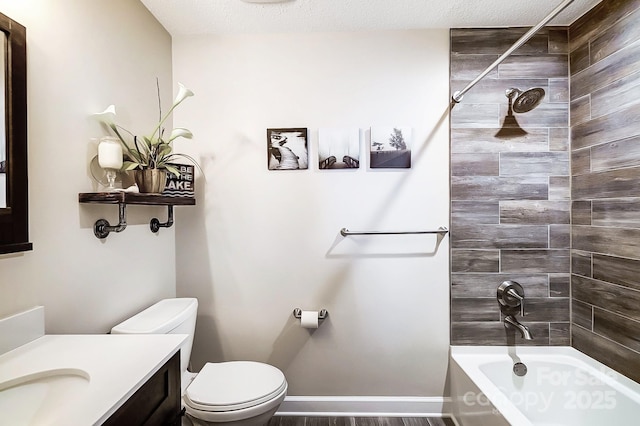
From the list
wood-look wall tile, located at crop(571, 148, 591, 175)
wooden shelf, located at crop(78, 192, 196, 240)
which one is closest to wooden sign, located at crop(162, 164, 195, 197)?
wooden shelf, located at crop(78, 192, 196, 240)

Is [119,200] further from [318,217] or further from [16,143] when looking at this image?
[318,217]

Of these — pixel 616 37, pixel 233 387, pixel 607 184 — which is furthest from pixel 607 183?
pixel 233 387

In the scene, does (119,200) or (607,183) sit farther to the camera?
(607,183)

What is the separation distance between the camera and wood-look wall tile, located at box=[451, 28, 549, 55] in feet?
6.31

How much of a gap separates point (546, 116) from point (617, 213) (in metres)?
0.68

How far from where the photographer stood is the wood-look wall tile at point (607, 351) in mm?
1574

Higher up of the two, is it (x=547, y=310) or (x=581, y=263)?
(x=581, y=263)

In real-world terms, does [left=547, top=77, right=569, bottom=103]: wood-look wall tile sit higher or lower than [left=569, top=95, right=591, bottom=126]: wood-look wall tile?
higher

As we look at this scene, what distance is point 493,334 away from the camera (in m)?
1.95

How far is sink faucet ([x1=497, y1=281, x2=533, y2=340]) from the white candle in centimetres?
217

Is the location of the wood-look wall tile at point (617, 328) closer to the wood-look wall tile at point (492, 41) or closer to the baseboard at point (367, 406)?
the baseboard at point (367, 406)

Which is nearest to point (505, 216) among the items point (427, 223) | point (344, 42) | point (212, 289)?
point (427, 223)

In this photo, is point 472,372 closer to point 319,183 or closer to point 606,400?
point 606,400

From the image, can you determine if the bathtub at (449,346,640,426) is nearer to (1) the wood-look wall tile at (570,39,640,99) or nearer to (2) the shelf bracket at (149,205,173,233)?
(1) the wood-look wall tile at (570,39,640,99)
